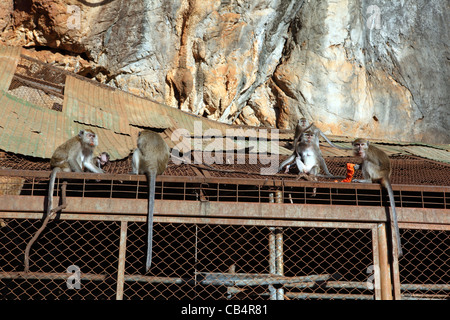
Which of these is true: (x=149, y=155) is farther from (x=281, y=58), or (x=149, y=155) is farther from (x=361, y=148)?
(x=281, y=58)

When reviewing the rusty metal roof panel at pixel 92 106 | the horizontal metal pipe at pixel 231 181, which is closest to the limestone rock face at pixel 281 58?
the rusty metal roof panel at pixel 92 106

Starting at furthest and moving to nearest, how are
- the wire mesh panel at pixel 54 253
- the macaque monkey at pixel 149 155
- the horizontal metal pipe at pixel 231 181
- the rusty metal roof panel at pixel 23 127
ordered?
the rusty metal roof panel at pixel 23 127
the wire mesh panel at pixel 54 253
the macaque monkey at pixel 149 155
the horizontal metal pipe at pixel 231 181

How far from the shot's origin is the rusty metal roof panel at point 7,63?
816 cm

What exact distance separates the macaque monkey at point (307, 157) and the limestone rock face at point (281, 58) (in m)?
6.66

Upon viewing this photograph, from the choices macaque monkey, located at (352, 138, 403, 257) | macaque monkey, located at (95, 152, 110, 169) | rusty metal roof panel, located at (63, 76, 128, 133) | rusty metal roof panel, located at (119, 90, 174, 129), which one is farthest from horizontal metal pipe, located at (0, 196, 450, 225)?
rusty metal roof panel, located at (119, 90, 174, 129)

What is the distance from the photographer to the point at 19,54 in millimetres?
9312

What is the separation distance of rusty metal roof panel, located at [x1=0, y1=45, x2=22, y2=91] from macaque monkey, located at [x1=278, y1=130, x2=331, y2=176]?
14.9 ft

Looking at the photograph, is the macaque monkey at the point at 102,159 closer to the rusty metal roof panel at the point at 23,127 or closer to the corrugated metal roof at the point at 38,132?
the corrugated metal roof at the point at 38,132

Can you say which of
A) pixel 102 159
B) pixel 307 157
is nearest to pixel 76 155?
pixel 102 159

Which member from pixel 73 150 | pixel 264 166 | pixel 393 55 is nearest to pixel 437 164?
pixel 264 166

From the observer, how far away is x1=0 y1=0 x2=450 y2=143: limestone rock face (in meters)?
13.0

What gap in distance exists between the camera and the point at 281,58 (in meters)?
15.7

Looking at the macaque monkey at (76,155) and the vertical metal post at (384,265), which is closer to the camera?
the vertical metal post at (384,265)

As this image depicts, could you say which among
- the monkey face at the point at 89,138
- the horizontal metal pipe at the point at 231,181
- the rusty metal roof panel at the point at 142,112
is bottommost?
the horizontal metal pipe at the point at 231,181
